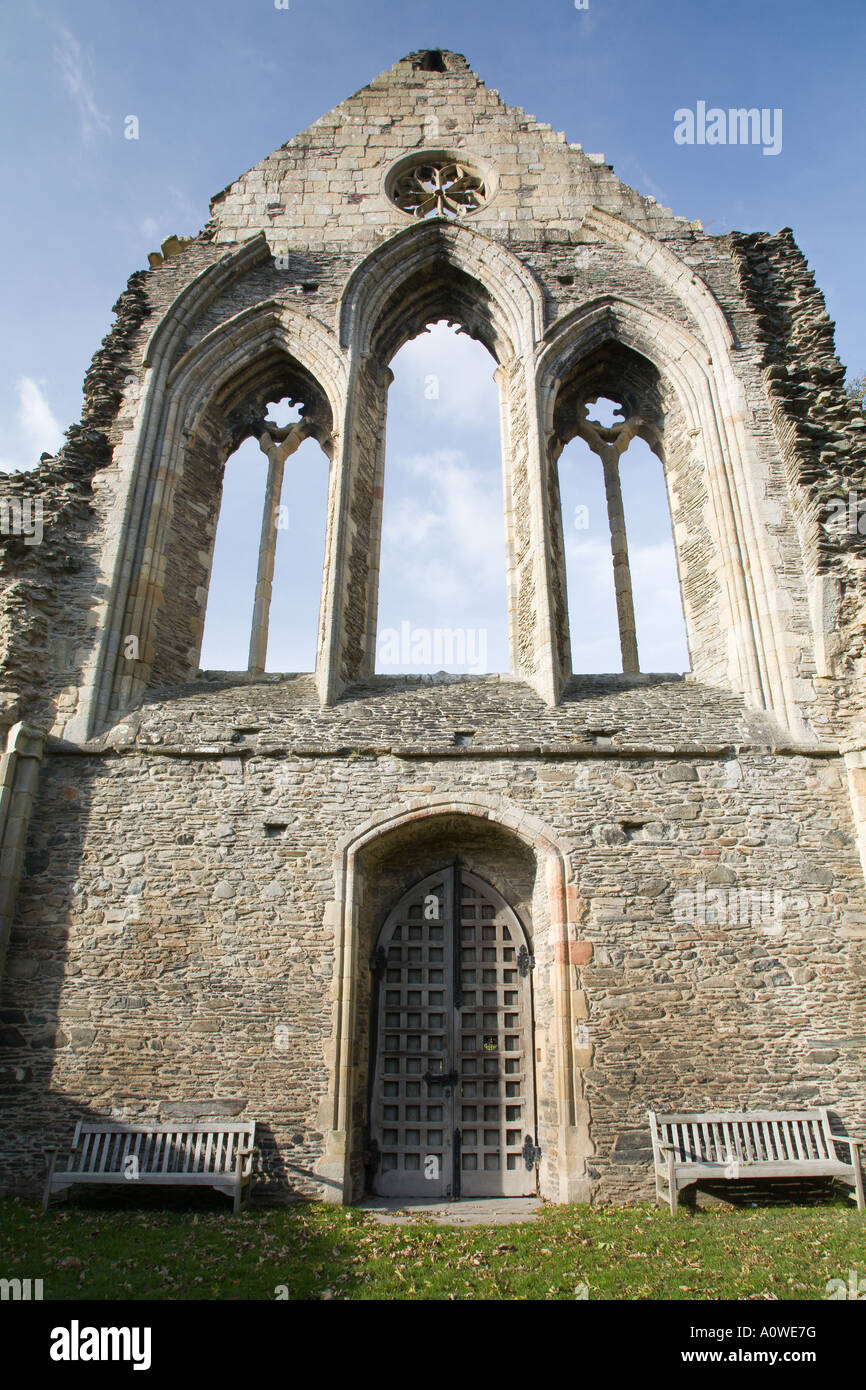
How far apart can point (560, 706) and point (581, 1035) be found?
9.82 ft

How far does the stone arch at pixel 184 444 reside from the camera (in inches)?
332

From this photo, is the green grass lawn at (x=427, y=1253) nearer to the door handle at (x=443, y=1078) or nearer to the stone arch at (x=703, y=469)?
the door handle at (x=443, y=1078)

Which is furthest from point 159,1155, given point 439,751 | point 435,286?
point 435,286

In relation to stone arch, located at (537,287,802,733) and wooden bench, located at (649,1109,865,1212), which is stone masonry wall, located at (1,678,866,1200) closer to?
wooden bench, located at (649,1109,865,1212)

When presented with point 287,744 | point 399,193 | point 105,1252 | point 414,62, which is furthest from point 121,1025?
point 414,62

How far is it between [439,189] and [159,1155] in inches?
457

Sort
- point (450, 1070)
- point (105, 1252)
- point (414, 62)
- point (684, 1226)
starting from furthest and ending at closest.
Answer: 1. point (414, 62)
2. point (450, 1070)
3. point (684, 1226)
4. point (105, 1252)

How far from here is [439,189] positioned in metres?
11.0

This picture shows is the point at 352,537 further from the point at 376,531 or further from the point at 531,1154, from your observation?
the point at 531,1154

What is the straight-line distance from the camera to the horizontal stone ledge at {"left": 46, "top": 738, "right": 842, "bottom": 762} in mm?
7516

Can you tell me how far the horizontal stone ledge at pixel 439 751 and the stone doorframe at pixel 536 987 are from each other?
47 centimetres

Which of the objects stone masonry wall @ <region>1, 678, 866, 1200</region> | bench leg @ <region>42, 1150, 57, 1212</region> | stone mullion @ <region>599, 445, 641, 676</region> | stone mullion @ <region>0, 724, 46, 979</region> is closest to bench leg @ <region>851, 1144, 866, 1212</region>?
stone masonry wall @ <region>1, 678, 866, 1200</region>

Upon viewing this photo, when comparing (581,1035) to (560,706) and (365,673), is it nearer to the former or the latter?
(560,706)

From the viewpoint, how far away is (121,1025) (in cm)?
677
